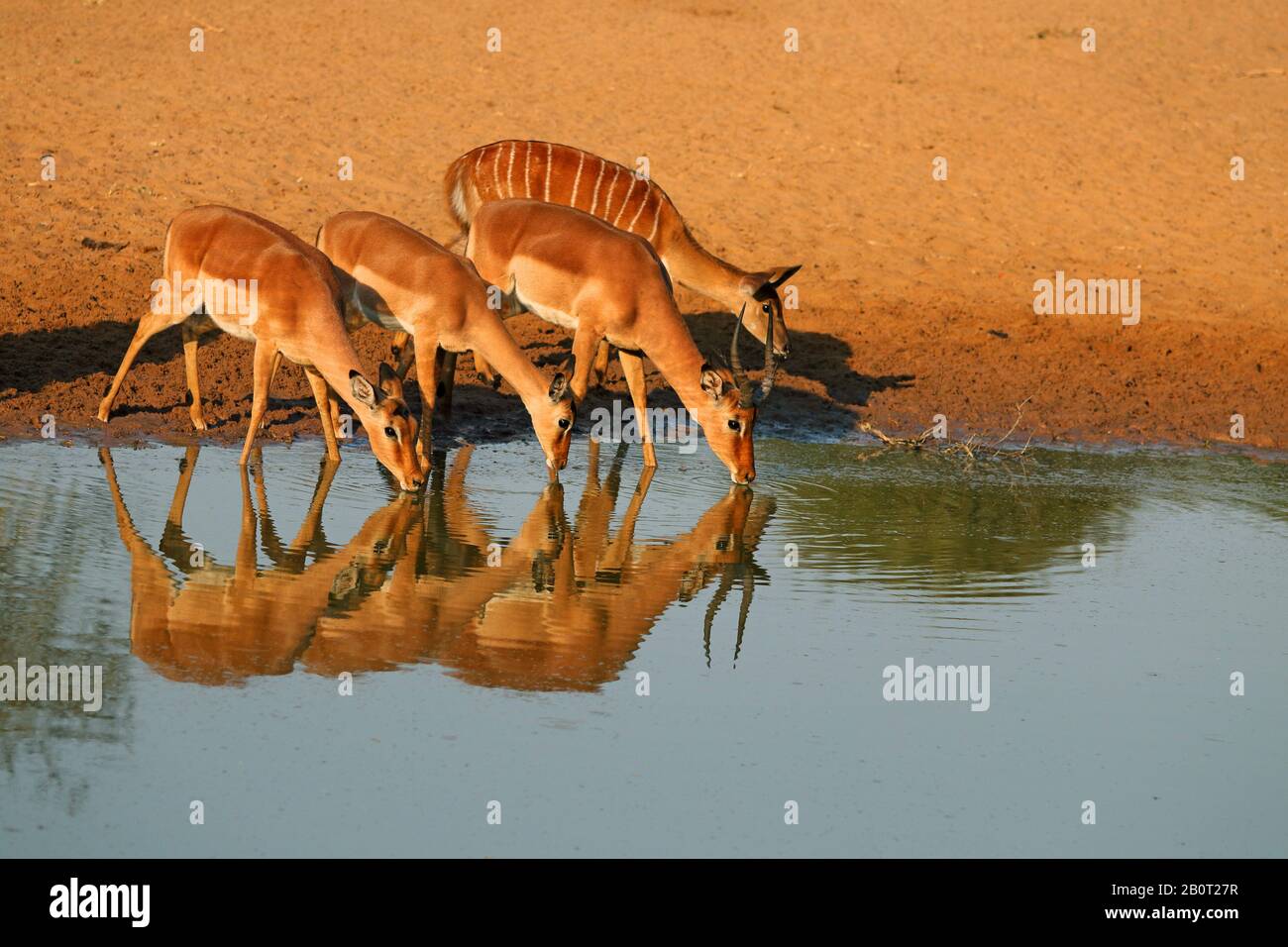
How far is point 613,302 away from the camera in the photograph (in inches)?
426

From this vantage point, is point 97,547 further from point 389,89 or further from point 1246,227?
point 1246,227

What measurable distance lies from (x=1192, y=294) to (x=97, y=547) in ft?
36.6

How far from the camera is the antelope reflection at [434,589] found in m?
6.37

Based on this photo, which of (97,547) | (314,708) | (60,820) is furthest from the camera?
(97,547)

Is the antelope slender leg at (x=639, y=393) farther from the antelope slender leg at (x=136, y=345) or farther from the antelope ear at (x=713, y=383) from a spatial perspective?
the antelope slender leg at (x=136, y=345)

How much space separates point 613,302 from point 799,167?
744cm

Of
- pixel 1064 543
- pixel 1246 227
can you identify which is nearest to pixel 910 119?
pixel 1246 227

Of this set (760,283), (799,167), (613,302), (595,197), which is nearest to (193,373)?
(613,302)

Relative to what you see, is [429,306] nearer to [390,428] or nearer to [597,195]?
[390,428]

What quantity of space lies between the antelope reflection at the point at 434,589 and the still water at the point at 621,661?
24 millimetres

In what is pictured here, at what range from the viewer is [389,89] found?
18719 millimetres

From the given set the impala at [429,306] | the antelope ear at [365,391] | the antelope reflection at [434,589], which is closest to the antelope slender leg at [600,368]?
the impala at [429,306]
